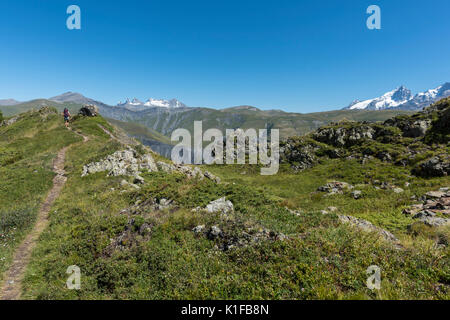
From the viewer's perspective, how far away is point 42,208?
656 inches

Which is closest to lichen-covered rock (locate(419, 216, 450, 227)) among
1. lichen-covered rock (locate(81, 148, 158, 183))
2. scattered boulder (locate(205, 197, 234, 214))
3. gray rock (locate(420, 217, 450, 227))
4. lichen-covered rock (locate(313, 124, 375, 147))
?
gray rock (locate(420, 217, 450, 227))

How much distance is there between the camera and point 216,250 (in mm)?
8852

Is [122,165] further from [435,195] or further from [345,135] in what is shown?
[345,135]

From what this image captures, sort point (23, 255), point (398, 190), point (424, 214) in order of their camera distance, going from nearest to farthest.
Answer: point (23, 255)
point (424, 214)
point (398, 190)

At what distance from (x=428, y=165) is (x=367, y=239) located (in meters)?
24.4

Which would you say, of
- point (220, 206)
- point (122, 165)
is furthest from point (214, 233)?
point (122, 165)

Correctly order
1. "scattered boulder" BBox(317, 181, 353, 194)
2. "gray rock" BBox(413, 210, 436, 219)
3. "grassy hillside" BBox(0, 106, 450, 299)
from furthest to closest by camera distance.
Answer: "scattered boulder" BBox(317, 181, 353, 194), "gray rock" BBox(413, 210, 436, 219), "grassy hillside" BBox(0, 106, 450, 299)

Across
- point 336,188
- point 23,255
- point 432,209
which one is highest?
point 432,209

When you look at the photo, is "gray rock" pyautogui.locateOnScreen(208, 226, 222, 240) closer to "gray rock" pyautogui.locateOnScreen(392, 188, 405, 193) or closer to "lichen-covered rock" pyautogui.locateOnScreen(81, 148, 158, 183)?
"lichen-covered rock" pyautogui.locateOnScreen(81, 148, 158, 183)

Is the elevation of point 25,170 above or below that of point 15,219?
above

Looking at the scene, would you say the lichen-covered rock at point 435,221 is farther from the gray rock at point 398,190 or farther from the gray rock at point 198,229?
the gray rock at point 198,229

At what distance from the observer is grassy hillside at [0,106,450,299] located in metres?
6.43

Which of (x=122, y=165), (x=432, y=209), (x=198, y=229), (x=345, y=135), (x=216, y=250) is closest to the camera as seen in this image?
(x=216, y=250)
